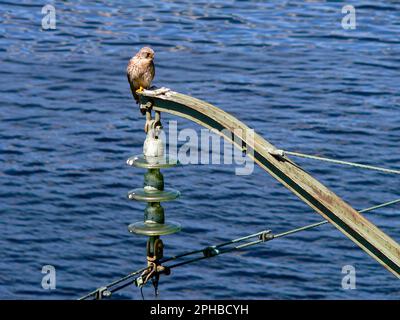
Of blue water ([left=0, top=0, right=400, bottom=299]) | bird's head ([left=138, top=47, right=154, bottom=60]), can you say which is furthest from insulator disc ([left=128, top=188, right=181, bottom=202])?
blue water ([left=0, top=0, right=400, bottom=299])

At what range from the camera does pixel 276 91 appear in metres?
46.7

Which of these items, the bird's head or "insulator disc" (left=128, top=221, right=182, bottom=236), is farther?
the bird's head

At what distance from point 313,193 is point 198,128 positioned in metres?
29.6

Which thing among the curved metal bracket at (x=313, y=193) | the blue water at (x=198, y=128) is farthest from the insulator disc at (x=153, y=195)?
the blue water at (x=198, y=128)

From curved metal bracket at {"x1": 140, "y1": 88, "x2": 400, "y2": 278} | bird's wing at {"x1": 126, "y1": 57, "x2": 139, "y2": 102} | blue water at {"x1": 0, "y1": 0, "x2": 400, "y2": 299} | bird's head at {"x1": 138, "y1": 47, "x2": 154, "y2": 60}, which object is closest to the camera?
curved metal bracket at {"x1": 140, "y1": 88, "x2": 400, "y2": 278}

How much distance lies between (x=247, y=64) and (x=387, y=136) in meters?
9.71

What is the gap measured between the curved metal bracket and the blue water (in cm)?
1900

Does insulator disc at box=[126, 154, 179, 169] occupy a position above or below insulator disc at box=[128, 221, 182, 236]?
above

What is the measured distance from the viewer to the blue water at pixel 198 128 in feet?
111

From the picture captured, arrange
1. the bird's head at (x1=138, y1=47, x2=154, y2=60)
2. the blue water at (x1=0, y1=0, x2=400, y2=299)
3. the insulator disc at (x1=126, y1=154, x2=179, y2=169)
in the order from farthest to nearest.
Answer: the blue water at (x1=0, y1=0, x2=400, y2=299) → the bird's head at (x1=138, y1=47, x2=154, y2=60) → the insulator disc at (x1=126, y1=154, x2=179, y2=169)

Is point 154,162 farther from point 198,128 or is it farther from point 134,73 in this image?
point 198,128

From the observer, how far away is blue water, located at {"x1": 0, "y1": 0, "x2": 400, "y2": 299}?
33.8m

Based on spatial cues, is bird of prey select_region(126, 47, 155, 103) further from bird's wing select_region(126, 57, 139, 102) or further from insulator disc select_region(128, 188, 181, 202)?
insulator disc select_region(128, 188, 181, 202)
